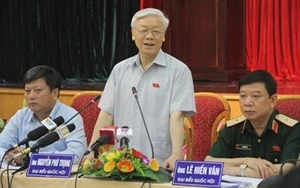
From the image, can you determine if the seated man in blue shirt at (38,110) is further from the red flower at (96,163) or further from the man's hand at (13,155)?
the red flower at (96,163)

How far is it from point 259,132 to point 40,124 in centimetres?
98

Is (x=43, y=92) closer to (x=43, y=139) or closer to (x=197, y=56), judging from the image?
(x=43, y=139)

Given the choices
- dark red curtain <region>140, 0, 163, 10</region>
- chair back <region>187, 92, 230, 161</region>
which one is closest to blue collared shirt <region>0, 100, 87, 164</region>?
chair back <region>187, 92, 230, 161</region>

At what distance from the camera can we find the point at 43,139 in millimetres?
2291

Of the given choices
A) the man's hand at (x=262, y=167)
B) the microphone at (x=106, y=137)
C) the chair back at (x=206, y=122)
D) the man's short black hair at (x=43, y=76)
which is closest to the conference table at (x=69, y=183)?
the microphone at (x=106, y=137)

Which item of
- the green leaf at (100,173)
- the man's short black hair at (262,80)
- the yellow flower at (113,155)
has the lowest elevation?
the green leaf at (100,173)

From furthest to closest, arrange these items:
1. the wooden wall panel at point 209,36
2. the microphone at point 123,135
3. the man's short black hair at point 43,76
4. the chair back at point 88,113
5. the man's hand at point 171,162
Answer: the wooden wall panel at point 209,36 < the chair back at point 88,113 < the man's short black hair at point 43,76 < the man's hand at point 171,162 < the microphone at point 123,135

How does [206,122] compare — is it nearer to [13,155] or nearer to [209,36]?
[13,155]

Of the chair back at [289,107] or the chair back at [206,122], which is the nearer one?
the chair back at [289,107]

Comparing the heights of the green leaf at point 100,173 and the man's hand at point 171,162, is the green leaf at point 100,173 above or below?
above

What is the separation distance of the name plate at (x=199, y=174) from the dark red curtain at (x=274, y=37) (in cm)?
474

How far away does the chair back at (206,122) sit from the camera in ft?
10.9

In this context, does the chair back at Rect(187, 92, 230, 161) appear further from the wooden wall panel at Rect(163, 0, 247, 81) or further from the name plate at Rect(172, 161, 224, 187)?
the wooden wall panel at Rect(163, 0, 247, 81)

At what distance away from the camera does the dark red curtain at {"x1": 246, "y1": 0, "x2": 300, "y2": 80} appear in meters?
6.78
